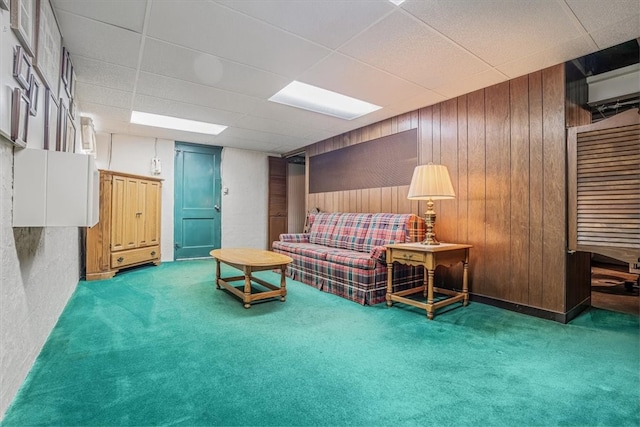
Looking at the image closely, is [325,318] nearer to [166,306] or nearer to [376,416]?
[376,416]

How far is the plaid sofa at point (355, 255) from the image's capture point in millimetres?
3100

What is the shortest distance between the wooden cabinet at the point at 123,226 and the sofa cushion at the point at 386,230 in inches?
129

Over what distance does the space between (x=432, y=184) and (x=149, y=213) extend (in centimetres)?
412

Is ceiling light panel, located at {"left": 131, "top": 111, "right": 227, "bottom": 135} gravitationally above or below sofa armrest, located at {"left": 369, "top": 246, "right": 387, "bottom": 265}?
above

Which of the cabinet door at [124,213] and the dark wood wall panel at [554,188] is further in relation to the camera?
the cabinet door at [124,213]

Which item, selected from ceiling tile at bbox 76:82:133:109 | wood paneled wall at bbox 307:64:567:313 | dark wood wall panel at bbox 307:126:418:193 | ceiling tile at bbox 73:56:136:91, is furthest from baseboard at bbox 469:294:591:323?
ceiling tile at bbox 76:82:133:109

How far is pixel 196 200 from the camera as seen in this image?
579 cm

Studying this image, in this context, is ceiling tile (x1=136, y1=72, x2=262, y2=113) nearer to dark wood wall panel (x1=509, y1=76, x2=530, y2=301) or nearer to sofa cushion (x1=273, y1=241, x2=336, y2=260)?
sofa cushion (x1=273, y1=241, x2=336, y2=260)

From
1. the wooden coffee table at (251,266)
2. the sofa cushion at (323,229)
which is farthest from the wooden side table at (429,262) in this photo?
the sofa cushion at (323,229)

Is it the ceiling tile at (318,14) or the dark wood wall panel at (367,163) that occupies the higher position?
the ceiling tile at (318,14)

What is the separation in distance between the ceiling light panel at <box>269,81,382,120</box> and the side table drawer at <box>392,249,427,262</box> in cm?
180

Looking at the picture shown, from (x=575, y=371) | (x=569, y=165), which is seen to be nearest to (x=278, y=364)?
(x=575, y=371)

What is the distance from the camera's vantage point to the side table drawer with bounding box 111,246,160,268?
4.14 m

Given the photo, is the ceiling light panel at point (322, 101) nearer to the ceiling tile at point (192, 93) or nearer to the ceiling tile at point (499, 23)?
the ceiling tile at point (192, 93)
